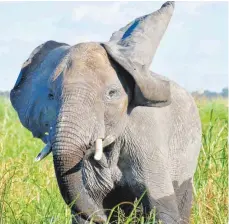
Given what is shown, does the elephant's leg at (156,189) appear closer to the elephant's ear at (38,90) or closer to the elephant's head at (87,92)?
the elephant's head at (87,92)

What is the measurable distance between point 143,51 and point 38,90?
62cm

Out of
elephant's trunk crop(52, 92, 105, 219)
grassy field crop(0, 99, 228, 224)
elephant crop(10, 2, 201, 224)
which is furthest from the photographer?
grassy field crop(0, 99, 228, 224)

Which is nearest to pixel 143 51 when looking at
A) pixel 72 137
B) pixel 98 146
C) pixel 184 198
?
pixel 98 146

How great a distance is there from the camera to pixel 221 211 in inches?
216

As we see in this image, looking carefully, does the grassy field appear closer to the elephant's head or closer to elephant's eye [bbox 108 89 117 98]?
the elephant's head

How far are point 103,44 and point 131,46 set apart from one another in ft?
0.65

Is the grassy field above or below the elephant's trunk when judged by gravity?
below

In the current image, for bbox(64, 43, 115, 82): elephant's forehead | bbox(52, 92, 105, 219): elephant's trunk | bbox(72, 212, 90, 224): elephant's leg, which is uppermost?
bbox(64, 43, 115, 82): elephant's forehead

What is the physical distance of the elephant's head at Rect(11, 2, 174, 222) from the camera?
4336 mm

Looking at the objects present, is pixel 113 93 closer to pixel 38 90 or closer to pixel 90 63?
pixel 90 63

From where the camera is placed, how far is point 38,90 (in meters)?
4.98

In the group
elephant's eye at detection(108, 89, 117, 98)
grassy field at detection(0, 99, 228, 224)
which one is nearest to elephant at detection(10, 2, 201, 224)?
elephant's eye at detection(108, 89, 117, 98)

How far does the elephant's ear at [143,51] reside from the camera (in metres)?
4.66

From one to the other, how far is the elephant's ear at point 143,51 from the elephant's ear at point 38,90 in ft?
1.11
